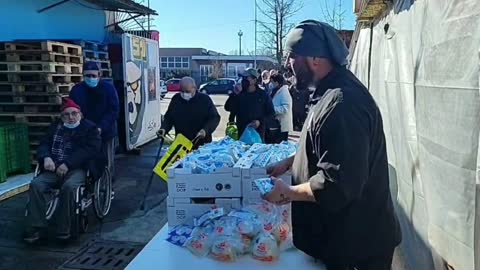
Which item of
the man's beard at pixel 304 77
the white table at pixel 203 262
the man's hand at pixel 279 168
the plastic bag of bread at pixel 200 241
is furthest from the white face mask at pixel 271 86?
the man's beard at pixel 304 77

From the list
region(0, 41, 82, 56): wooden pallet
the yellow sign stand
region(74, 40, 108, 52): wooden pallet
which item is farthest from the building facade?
the yellow sign stand

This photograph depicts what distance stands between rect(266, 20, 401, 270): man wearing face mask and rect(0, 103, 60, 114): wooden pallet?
5.59 m

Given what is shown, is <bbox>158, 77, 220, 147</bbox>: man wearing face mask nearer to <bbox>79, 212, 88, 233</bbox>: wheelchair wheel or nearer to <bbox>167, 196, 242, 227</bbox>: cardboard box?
<bbox>79, 212, 88, 233</bbox>: wheelchair wheel

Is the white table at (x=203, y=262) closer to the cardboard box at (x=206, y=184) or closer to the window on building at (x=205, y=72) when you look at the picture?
the cardboard box at (x=206, y=184)

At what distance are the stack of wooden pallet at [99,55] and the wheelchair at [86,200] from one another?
3329 mm

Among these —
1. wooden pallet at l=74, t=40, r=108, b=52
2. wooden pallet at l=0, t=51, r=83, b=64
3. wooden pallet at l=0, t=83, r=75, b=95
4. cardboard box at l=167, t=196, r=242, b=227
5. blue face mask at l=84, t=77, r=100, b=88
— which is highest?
wooden pallet at l=74, t=40, r=108, b=52

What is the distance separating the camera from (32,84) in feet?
22.1

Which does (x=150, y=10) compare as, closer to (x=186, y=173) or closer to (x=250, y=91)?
(x=250, y=91)

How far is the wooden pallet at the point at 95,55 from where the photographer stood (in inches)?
316

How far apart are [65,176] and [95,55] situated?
4.22 metres

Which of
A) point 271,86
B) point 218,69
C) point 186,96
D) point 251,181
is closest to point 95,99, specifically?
point 186,96

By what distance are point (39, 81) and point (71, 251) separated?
328 centimetres

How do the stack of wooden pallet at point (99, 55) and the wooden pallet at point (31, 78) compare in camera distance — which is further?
the stack of wooden pallet at point (99, 55)

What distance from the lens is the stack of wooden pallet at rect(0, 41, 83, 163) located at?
666 centimetres
